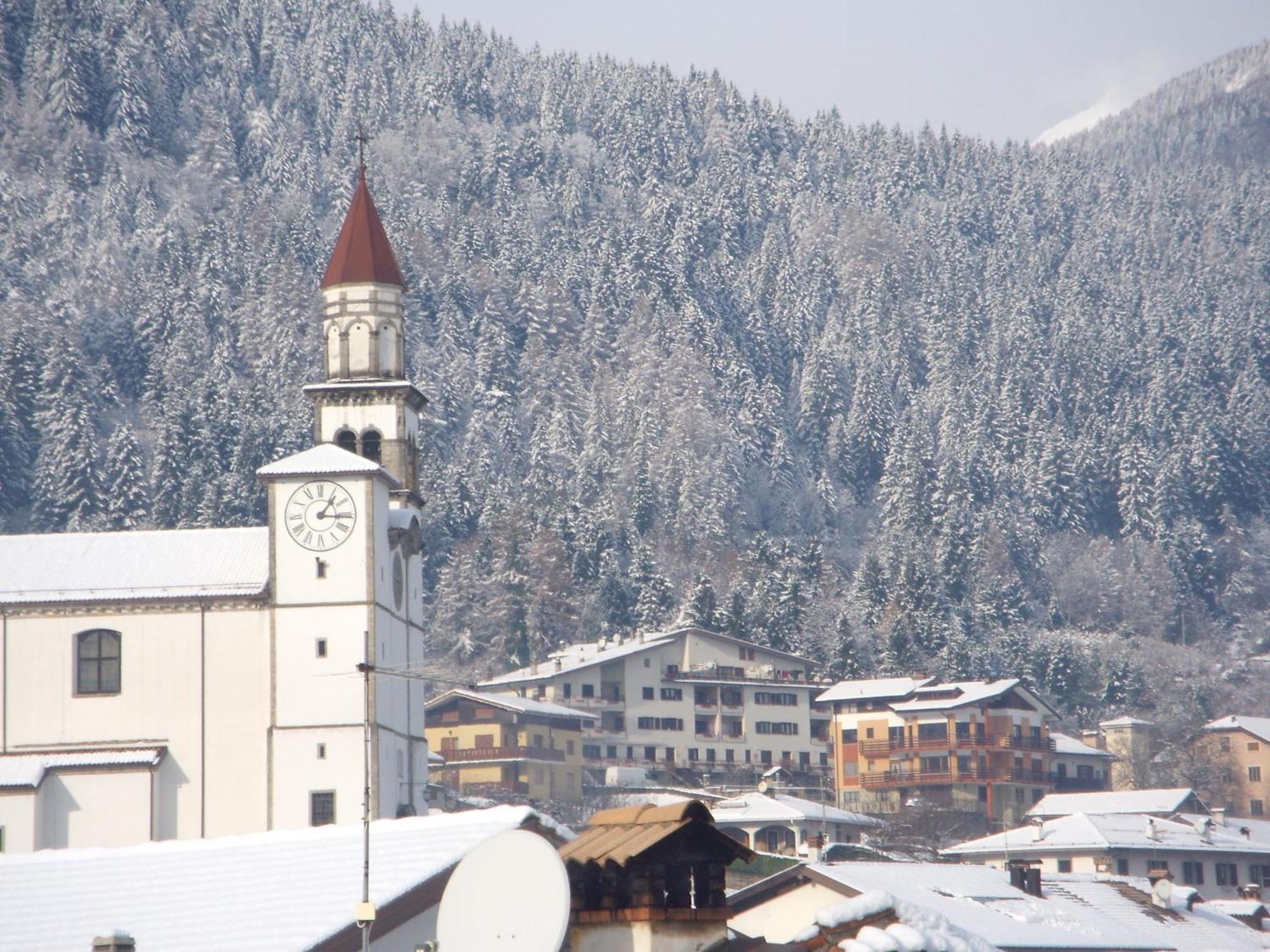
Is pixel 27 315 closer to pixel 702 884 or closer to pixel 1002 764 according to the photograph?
pixel 1002 764

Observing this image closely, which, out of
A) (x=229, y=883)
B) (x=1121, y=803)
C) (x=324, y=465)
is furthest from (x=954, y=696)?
(x=229, y=883)

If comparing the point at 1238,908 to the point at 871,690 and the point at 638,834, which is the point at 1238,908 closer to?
the point at 638,834

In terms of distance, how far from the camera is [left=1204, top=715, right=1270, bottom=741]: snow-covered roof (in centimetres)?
13300

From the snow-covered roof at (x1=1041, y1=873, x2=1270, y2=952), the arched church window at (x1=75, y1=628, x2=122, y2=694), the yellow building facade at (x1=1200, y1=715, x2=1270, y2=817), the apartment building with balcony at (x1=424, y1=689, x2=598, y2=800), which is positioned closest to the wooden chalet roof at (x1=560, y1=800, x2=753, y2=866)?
the snow-covered roof at (x1=1041, y1=873, x2=1270, y2=952)

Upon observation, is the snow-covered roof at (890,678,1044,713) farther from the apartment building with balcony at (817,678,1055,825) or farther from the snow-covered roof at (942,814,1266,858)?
the snow-covered roof at (942,814,1266,858)

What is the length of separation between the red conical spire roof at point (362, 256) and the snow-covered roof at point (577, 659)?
52.4 metres

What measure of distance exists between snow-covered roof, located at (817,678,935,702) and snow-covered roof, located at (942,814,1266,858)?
A: 113ft

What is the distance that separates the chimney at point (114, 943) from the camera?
79.8 ft

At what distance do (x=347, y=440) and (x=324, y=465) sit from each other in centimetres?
509

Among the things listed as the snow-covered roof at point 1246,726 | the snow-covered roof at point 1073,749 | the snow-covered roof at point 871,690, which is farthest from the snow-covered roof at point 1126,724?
the snow-covered roof at point 871,690

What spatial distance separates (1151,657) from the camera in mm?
177625

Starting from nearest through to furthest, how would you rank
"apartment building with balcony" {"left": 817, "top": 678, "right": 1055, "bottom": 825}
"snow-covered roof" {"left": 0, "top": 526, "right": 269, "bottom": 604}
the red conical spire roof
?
"snow-covered roof" {"left": 0, "top": 526, "right": 269, "bottom": 604} → the red conical spire roof → "apartment building with balcony" {"left": 817, "top": 678, "right": 1055, "bottom": 825}

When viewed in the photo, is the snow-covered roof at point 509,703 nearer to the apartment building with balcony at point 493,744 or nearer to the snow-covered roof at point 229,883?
the apartment building with balcony at point 493,744

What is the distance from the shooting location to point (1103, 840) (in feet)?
288
